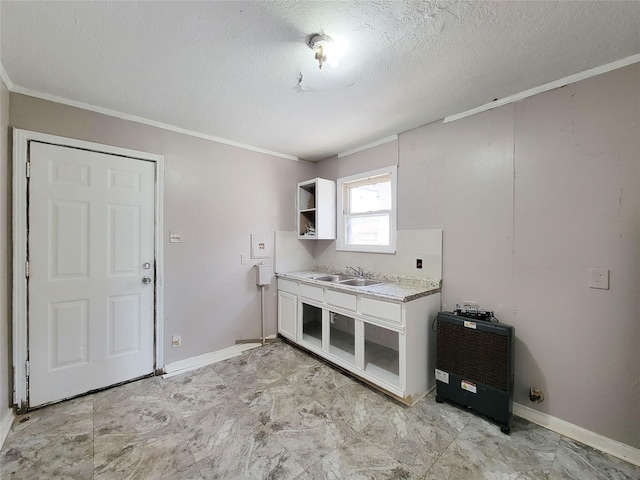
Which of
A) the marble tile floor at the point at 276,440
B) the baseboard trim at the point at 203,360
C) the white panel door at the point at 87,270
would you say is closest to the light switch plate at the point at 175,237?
the white panel door at the point at 87,270

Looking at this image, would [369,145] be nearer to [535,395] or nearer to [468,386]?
[468,386]

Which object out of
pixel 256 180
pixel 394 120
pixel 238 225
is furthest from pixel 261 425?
pixel 394 120

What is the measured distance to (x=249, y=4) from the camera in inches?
51.1

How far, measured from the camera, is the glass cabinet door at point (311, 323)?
3.16 meters

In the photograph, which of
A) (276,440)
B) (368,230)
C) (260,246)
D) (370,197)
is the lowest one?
(276,440)

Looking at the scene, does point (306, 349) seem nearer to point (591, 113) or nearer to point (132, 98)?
point (132, 98)

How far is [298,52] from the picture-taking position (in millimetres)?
1637

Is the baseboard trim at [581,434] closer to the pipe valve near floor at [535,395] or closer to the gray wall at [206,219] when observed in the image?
the pipe valve near floor at [535,395]

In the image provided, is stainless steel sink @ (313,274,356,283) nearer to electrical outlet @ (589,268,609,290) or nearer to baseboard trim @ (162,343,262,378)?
baseboard trim @ (162,343,262,378)

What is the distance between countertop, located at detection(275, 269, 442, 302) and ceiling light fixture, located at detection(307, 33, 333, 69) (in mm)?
1753

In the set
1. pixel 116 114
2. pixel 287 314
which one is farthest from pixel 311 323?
pixel 116 114

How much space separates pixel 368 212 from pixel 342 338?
5.00ft

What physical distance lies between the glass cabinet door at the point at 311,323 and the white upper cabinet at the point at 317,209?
0.89 m

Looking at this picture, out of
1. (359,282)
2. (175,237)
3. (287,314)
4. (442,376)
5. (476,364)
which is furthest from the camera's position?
(287,314)
